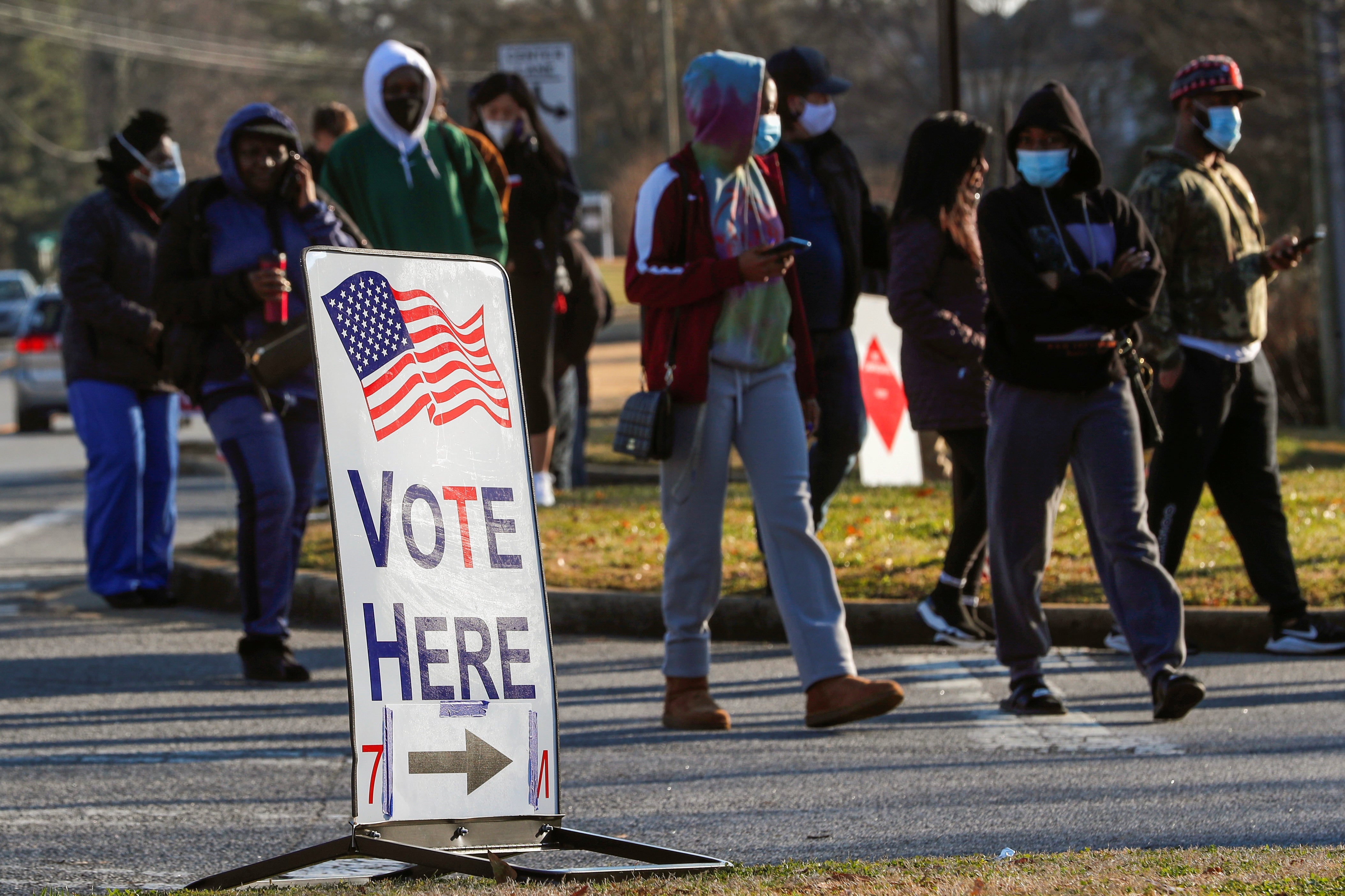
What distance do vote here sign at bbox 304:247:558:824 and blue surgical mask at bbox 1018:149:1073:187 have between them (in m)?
2.49

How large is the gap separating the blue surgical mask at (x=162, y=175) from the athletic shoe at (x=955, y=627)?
3.91 meters

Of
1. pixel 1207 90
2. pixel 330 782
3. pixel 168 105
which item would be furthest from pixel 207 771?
pixel 168 105

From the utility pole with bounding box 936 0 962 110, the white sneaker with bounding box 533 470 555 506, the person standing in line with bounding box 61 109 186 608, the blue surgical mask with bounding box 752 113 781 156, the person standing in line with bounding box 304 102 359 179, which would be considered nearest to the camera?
the blue surgical mask with bounding box 752 113 781 156

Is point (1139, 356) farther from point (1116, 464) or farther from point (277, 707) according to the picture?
point (277, 707)

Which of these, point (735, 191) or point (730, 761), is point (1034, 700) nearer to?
point (730, 761)

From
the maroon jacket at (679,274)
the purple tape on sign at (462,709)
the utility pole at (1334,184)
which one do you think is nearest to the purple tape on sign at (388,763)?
the purple tape on sign at (462,709)

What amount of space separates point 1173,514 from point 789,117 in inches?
85.3

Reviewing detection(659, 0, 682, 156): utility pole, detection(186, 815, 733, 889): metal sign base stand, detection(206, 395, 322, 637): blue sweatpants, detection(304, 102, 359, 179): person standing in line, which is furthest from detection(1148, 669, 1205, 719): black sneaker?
detection(659, 0, 682, 156): utility pole

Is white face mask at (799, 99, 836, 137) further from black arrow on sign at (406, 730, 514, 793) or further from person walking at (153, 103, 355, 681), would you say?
black arrow on sign at (406, 730, 514, 793)

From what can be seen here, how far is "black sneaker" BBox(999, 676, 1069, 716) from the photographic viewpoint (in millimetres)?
5969

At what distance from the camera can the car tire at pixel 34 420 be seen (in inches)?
899

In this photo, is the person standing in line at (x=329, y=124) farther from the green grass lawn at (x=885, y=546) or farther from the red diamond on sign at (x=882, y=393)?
the red diamond on sign at (x=882, y=393)

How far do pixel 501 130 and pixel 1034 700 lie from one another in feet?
15.3

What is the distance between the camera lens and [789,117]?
7.16 meters
